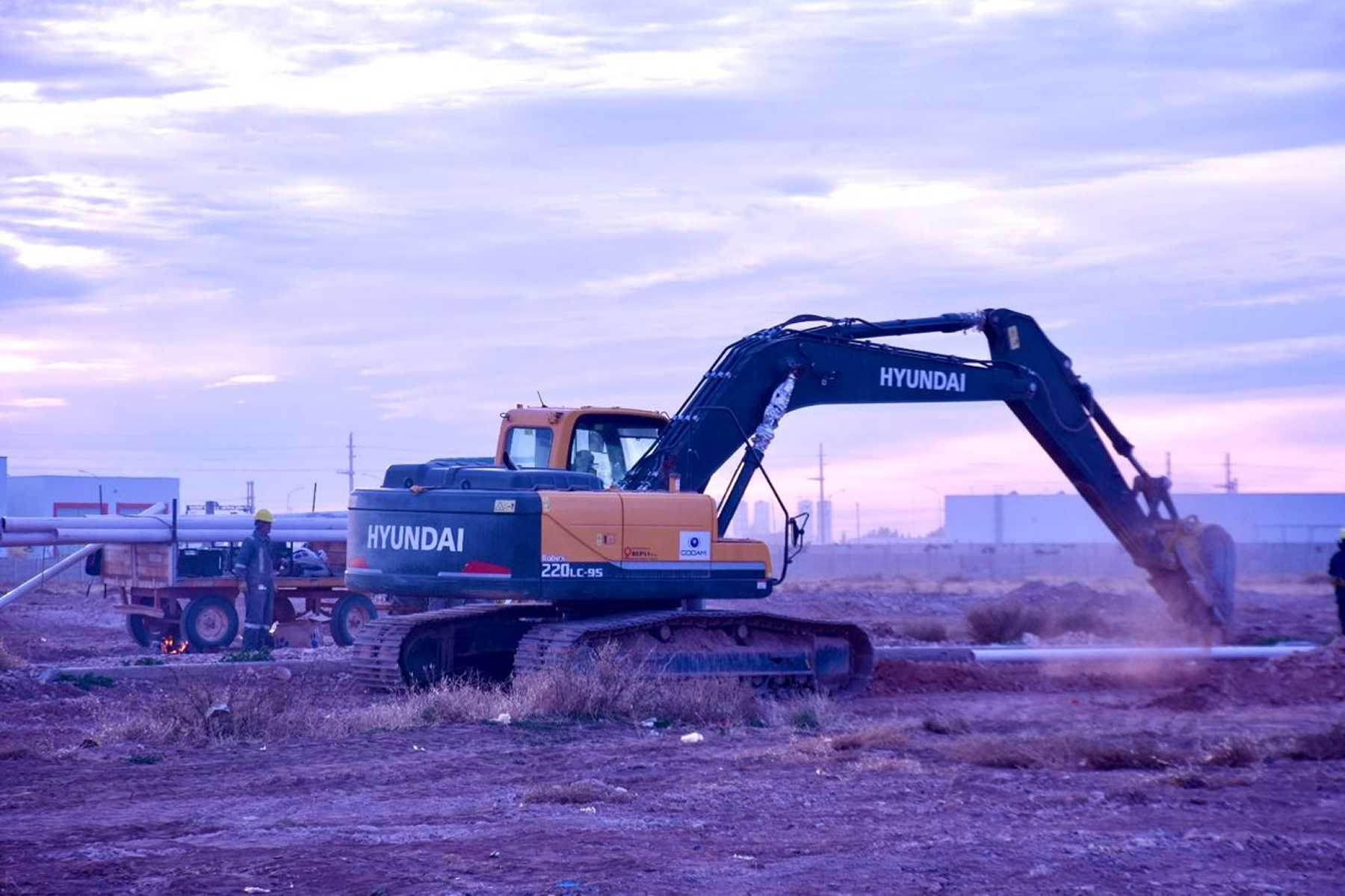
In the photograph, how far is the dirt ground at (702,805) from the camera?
7.35m

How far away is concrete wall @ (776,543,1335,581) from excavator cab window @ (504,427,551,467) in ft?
155

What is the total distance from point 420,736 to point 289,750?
1112 millimetres

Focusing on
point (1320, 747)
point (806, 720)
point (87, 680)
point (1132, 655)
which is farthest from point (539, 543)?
point (1132, 655)

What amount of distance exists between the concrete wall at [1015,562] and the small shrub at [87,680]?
47370mm

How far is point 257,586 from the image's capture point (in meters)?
22.6

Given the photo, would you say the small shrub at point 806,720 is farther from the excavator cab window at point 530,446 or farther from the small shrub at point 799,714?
the excavator cab window at point 530,446

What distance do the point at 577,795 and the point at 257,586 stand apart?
14.1m

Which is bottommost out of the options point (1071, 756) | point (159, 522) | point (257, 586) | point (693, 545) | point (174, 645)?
point (174, 645)

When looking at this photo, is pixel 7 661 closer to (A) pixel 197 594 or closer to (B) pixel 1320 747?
(A) pixel 197 594

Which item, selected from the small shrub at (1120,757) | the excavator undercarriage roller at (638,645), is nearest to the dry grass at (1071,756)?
the small shrub at (1120,757)

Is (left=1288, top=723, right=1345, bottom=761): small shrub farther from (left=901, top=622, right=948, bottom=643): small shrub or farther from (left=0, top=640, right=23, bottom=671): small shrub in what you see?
(left=901, top=622, right=948, bottom=643): small shrub

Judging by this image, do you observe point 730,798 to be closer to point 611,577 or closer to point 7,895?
point 7,895

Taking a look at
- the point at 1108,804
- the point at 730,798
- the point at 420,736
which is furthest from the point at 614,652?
the point at 1108,804

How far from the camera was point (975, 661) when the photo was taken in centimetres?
2033
